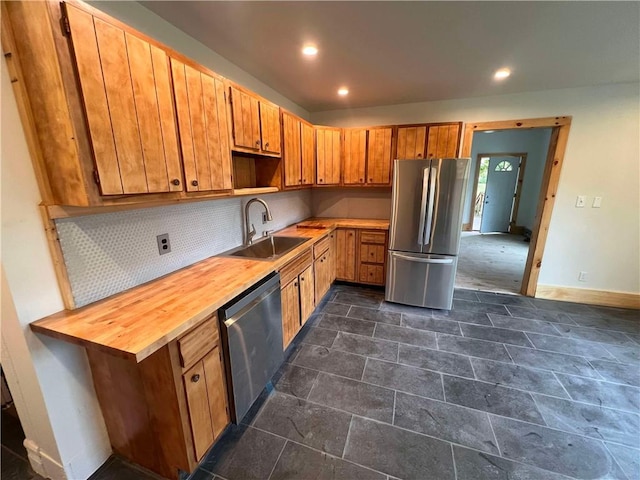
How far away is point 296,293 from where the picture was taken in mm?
2352

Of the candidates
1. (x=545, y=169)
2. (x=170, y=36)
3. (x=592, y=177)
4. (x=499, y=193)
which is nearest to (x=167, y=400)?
(x=170, y=36)

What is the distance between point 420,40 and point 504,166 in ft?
23.4

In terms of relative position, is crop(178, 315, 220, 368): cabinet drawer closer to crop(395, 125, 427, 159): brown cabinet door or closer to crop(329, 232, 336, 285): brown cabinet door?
crop(329, 232, 336, 285): brown cabinet door

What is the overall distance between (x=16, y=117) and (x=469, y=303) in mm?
4097

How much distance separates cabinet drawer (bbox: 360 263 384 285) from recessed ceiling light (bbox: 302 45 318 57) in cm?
253

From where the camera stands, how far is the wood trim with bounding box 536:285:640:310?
3.13 metres

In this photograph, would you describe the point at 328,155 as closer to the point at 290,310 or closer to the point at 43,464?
the point at 290,310

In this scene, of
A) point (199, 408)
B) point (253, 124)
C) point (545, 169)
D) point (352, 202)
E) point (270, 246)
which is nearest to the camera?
point (199, 408)

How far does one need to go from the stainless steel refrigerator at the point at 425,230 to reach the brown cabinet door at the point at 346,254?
59 cm

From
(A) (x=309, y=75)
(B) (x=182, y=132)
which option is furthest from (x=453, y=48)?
(B) (x=182, y=132)

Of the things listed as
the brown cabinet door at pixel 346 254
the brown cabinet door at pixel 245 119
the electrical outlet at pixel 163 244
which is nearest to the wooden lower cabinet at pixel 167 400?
the electrical outlet at pixel 163 244

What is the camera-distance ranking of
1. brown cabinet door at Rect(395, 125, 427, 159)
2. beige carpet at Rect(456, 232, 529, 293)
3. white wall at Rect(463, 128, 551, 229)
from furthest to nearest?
white wall at Rect(463, 128, 551, 229)
beige carpet at Rect(456, 232, 529, 293)
brown cabinet door at Rect(395, 125, 427, 159)

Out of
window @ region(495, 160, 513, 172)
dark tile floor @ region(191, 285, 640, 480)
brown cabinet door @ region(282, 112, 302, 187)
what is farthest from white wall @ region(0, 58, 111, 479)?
window @ region(495, 160, 513, 172)

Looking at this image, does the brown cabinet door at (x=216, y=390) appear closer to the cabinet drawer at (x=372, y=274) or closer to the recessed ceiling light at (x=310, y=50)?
the recessed ceiling light at (x=310, y=50)
